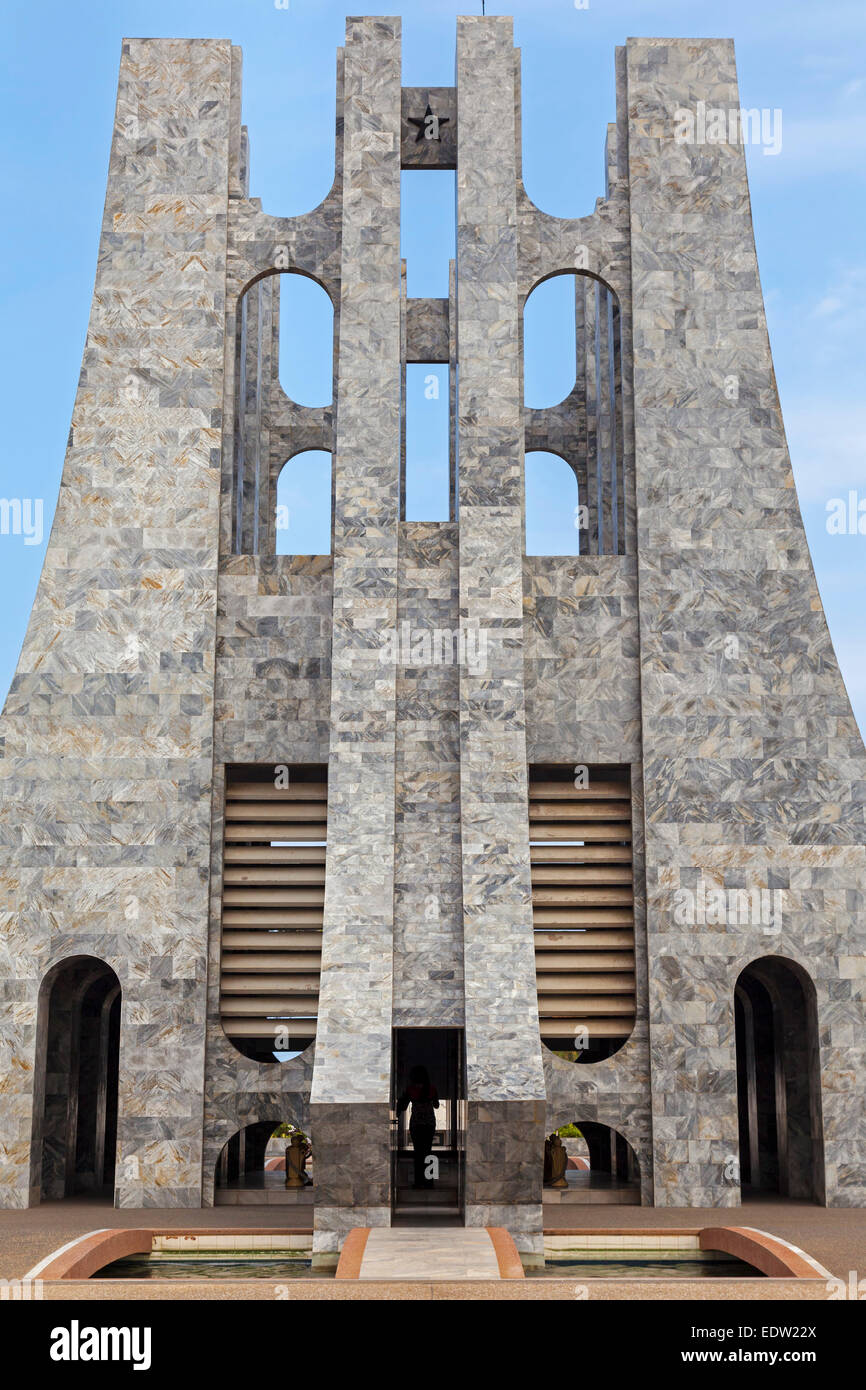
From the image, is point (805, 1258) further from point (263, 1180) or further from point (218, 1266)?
point (263, 1180)

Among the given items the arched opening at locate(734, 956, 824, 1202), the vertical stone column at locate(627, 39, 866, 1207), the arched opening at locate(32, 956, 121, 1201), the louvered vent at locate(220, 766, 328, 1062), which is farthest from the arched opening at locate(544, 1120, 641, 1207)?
the arched opening at locate(32, 956, 121, 1201)

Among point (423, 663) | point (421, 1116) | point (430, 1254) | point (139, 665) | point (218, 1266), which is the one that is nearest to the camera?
point (430, 1254)

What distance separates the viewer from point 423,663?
17.2 metres

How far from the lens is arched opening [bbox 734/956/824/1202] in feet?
55.6

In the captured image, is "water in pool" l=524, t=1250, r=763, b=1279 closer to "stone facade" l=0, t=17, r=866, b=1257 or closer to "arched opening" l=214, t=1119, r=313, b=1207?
"stone facade" l=0, t=17, r=866, b=1257

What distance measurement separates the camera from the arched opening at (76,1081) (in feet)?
55.1

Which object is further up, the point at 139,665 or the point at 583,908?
the point at 139,665

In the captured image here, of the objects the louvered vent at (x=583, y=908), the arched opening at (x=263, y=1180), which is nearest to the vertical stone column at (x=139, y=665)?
the arched opening at (x=263, y=1180)

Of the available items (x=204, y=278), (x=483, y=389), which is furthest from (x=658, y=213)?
(x=204, y=278)

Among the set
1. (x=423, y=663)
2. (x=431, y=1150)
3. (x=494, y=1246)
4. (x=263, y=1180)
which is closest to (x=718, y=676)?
(x=423, y=663)

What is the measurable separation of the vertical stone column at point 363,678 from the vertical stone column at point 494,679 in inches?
33.0

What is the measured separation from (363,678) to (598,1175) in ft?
25.8

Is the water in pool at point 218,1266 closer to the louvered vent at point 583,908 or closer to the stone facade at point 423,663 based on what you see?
the stone facade at point 423,663
